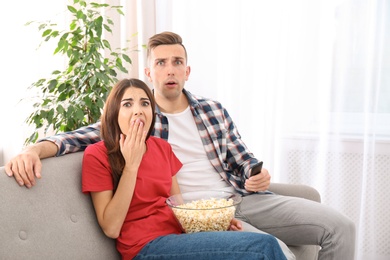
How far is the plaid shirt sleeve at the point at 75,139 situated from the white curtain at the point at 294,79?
1135mm

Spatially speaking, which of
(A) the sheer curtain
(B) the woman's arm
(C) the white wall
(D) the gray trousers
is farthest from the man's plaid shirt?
(C) the white wall

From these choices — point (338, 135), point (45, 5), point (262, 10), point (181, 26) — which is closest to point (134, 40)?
point (181, 26)

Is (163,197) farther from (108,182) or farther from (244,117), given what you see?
(244,117)

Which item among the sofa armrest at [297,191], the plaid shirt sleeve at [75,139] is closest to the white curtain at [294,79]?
the sofa armrest at [297,191]

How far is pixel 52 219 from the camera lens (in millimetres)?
1701

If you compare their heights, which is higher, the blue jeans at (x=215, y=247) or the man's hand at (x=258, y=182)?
the man's hand at (x=258, y=182)

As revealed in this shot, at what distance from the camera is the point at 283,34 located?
3121 millimetres

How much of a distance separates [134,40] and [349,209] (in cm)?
170

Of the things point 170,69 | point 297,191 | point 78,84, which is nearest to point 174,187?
point 170,69

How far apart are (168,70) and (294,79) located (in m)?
1.06

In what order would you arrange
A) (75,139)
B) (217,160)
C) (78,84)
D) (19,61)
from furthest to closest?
(19,61), (78,84), (217,160), (75,139)

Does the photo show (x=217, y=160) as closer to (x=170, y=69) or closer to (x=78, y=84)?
(x=170, y=69)

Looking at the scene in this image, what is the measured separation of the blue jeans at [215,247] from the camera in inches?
62.6

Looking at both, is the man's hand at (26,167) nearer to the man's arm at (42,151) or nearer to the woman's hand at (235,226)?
the man's arm at (42,151)
